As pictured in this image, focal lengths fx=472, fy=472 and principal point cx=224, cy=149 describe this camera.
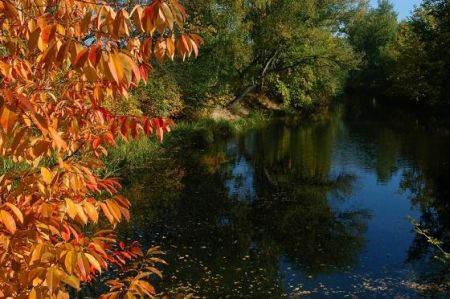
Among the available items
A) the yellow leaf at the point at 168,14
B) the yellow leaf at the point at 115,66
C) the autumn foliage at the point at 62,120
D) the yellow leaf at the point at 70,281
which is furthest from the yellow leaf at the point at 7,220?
the yellow leaf at the point at 168,14

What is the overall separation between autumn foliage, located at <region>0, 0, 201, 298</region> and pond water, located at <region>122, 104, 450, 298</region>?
19.2 feet

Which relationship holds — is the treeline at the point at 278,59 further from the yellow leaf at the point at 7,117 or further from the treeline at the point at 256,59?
the yellow leaf at the point at 7,117

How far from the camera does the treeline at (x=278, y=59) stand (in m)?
32.4

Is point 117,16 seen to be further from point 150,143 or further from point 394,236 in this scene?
point 150,143

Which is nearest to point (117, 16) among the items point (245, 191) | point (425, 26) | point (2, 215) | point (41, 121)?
point (41, 121)

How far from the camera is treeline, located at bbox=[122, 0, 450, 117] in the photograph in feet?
106

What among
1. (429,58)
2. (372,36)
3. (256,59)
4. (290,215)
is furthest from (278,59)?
(372,36)

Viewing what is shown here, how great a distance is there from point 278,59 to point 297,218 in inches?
1238

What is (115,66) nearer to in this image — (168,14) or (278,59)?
(168,14)

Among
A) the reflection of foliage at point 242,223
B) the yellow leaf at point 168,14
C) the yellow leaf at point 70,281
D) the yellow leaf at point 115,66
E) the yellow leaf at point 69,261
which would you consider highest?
the yellow leaf at point 168,14

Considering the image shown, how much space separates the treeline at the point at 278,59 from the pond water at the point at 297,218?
803 cm

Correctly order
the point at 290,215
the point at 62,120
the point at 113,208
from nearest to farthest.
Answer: the point at 113,208, the point at 62,120, the point at 290,215

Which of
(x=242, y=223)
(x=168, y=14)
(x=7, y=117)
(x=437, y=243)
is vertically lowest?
(x=242, y=223)

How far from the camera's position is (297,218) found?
45.0 feet
